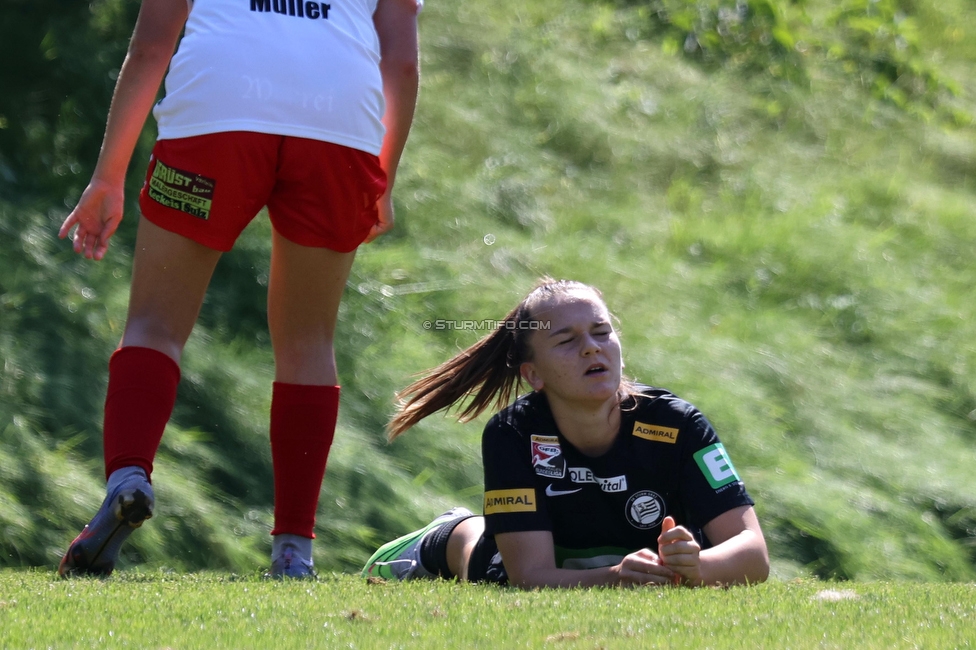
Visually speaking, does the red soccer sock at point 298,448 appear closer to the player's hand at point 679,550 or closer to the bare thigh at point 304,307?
the bare thigh at point 304,307

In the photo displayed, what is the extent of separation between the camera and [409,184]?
23.6 feet

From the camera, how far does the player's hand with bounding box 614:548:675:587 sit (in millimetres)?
2996

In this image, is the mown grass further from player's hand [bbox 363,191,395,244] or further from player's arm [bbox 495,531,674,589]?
player's hand [bbox 363,191,395,244]

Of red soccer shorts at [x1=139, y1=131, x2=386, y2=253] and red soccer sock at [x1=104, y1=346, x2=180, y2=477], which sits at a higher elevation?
red soccer shorts at [x1=139, y1=131, x2=386, y2=253]

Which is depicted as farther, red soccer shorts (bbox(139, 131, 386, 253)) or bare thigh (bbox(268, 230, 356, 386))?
bare thigh (bbox(268, 230, 356, 386))

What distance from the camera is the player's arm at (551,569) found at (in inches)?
118

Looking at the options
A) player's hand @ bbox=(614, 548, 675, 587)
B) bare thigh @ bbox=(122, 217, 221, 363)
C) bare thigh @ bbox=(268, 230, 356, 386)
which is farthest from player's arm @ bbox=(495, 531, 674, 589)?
bare thigh @ bbox=(122, 217, 221, 363)

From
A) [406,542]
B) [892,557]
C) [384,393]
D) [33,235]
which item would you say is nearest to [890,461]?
[892,557]

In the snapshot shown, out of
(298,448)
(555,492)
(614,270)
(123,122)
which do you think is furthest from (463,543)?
(614,270)

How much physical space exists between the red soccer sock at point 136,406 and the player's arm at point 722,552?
1214 millimetres

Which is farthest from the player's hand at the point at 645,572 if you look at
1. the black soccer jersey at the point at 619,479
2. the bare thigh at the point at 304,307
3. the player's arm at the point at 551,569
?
the bare thigh at the point at 304,307

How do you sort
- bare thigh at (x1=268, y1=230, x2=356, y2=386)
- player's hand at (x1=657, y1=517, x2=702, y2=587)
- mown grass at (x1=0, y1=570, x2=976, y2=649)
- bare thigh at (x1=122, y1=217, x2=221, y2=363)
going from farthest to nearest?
bare thigh at (x1=268, y1=230, x2=356, y2=386), bare thigh at (x1=122, y1=217, x2=221, y2=363), player's hand at (x1=657, y1=517, x2=702, y2=587), mown grass at (x1=0, y1=570, x2=976, y2=649)

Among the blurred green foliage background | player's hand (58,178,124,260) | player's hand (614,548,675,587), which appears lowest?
the blurred green foliage background

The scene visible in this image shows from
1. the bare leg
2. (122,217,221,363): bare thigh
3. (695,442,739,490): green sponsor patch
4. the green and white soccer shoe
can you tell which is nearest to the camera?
(122,217,221,363): bare thigh
